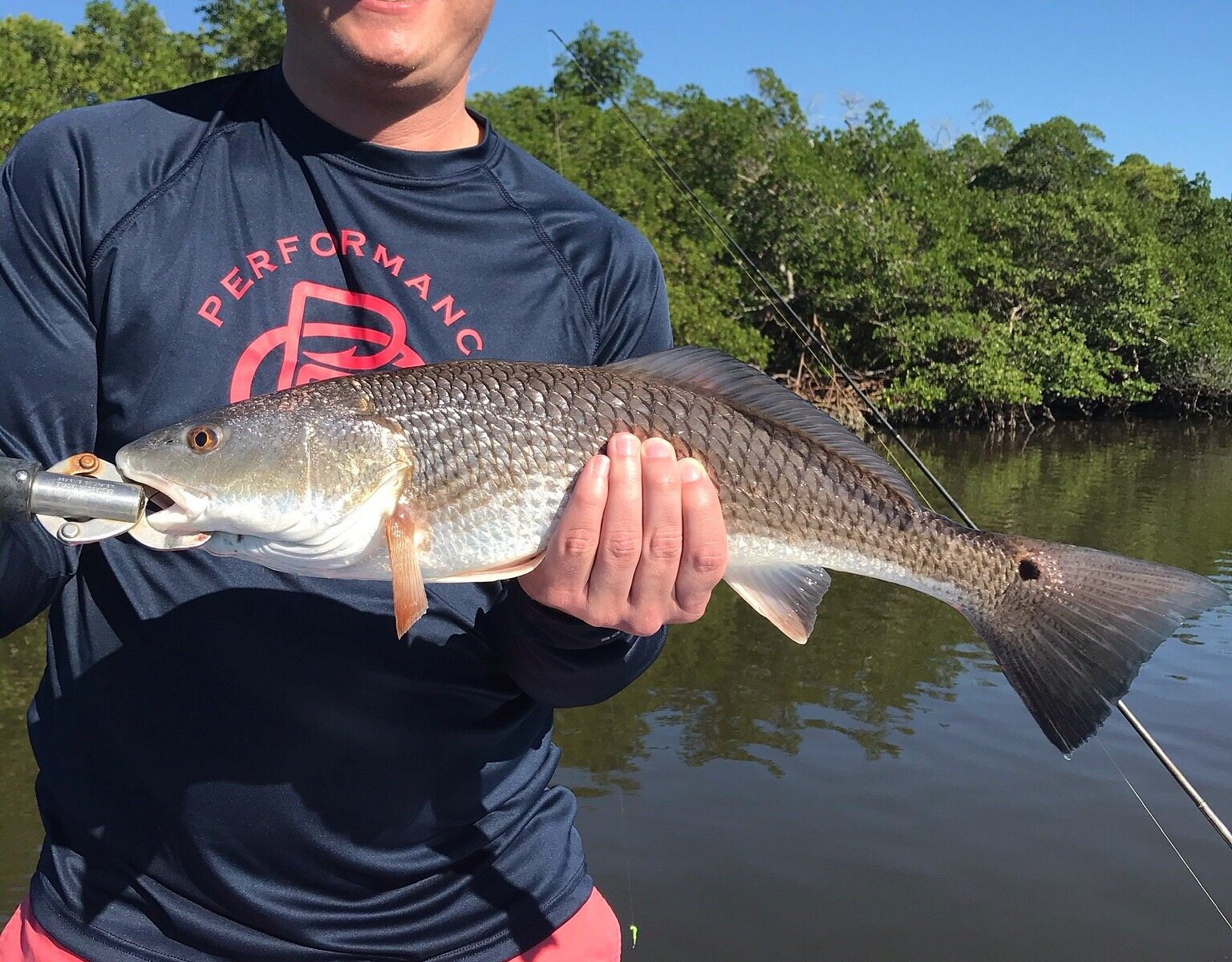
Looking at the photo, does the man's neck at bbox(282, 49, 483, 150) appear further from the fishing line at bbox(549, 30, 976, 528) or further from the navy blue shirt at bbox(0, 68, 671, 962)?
the fishing line at bbox(549, 30, 976, 528)

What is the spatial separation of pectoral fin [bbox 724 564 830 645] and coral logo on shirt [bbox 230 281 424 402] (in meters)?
0.80

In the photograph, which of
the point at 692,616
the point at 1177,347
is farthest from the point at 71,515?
the point at 1177,347

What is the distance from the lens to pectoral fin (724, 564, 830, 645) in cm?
226

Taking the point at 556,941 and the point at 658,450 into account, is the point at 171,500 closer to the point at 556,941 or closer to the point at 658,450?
the point at 658,450

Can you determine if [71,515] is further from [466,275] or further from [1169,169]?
[1169,169]

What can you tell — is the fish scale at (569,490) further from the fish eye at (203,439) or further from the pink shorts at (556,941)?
the pink shorts at (556,941)

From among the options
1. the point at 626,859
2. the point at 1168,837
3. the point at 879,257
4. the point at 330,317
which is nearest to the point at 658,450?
the point at 330,317

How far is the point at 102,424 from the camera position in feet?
6.23

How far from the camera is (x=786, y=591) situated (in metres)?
2.29

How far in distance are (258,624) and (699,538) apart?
0.76 m

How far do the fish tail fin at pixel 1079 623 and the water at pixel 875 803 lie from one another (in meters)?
3.96

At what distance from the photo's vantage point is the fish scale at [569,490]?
1.94m

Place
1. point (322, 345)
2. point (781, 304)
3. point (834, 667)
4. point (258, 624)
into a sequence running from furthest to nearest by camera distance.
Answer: point (834, 667) → point (781, 304) → point (322, 345) → point (258, 624)

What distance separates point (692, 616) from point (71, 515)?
102cm
